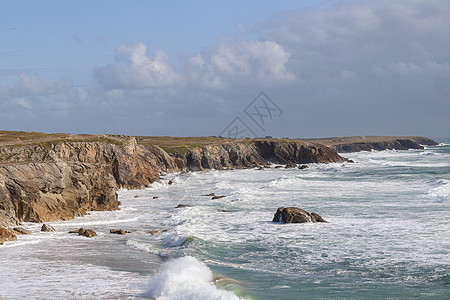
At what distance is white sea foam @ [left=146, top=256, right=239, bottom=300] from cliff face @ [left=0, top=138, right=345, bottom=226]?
12.8 metres

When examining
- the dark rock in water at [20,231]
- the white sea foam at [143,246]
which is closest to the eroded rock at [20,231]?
the dark rock in water at [20,231]

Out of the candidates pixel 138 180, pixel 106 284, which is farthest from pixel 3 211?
pixel 138 180

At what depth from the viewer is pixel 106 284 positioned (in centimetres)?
1576

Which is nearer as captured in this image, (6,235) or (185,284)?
(185,284)

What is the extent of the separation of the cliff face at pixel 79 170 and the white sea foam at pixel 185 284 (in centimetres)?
1285

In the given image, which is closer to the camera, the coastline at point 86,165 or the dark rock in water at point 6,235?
the dark rock in water at point 6,235

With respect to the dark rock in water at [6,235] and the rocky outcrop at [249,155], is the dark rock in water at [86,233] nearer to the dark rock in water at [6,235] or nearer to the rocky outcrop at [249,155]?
the dark rock in water at [6,235]

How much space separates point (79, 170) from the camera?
32.8 m

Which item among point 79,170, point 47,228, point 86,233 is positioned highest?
point 79,170

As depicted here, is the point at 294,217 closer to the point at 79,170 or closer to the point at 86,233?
the point at 86,233

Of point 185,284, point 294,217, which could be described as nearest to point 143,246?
point 185,284

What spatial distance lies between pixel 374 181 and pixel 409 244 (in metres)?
35.9

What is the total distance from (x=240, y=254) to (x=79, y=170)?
1605 centimetres

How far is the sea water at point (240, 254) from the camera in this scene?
15.2 meters
